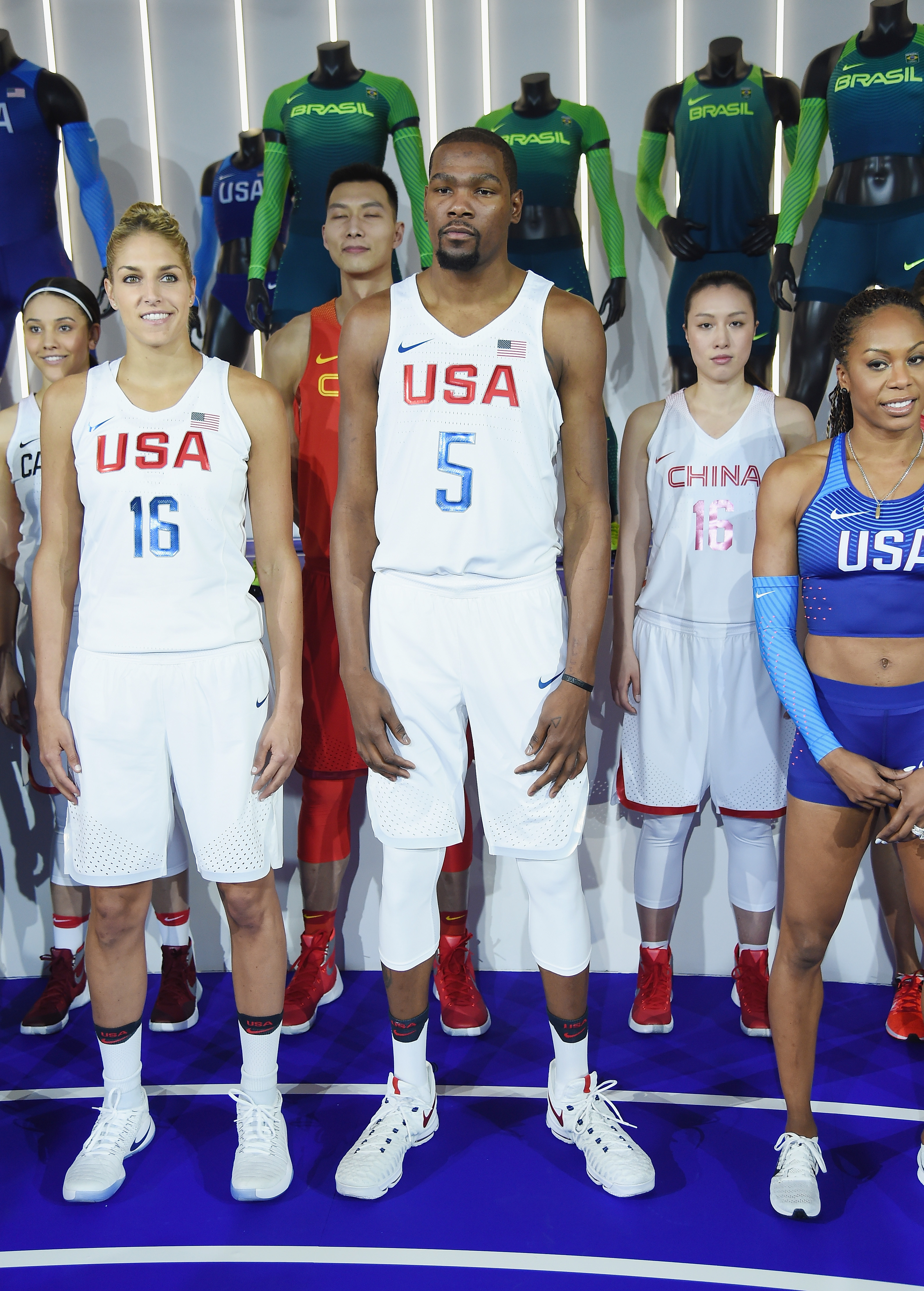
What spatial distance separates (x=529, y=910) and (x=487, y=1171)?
537 millimetres

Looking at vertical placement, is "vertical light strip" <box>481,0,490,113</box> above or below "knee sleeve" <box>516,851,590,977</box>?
above

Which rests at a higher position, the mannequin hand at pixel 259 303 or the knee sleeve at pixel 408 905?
the mannequin hand at pixel 259 303

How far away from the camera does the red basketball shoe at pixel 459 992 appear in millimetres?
2551

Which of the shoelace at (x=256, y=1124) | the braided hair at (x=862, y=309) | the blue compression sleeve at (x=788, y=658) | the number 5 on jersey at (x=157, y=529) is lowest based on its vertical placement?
the shoelace at (x=256, y=1124)

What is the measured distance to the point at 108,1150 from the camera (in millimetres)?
1987

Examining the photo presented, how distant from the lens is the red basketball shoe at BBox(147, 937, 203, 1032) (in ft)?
8.63

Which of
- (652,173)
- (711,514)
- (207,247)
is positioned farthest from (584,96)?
(711,514)

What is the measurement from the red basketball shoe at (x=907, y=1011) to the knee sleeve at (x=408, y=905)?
4.27ft

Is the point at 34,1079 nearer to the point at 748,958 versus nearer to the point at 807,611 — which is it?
the point at 748,958

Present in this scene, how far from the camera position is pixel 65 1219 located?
6.25 ft

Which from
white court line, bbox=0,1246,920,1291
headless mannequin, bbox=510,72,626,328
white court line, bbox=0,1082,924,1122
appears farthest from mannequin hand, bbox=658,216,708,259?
white court line, bbox=0,1246,920,1291

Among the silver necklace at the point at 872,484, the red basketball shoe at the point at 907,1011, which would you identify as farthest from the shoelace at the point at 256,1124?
the silver necklace at the point at 872,484

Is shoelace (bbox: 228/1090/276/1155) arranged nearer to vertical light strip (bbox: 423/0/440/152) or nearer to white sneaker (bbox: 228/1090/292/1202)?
white sneaker (bbox: 228/1090/292/1202)

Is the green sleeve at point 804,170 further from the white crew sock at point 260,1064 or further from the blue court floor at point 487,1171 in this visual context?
the white crew sock at point 260,1064
